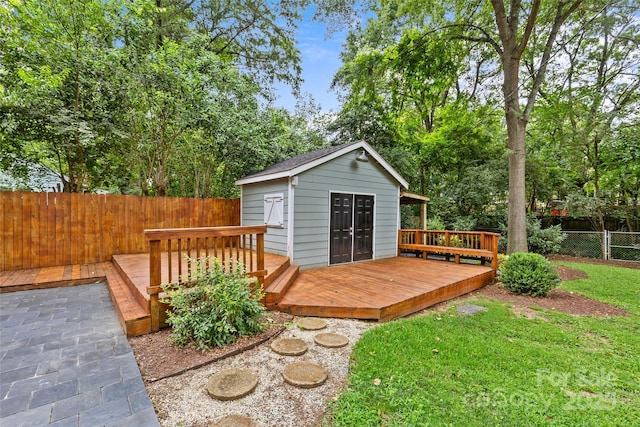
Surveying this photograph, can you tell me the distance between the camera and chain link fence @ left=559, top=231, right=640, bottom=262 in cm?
897

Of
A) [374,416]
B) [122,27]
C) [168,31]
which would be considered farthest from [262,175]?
[168,31]

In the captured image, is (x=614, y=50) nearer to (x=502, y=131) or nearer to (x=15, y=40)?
(x=502, y=131)

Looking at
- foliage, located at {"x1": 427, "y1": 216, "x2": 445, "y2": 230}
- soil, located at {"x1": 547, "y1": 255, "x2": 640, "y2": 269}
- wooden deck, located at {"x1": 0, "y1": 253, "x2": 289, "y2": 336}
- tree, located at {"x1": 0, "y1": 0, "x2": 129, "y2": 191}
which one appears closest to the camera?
wooden deck, located at {"x1": 0, "y1": 253, "x2": 289, "y2": 336}

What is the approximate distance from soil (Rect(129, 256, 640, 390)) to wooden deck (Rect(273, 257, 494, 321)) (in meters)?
0.24

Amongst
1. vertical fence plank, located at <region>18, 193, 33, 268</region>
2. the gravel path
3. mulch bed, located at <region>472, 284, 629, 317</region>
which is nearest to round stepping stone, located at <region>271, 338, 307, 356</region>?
the gravel path

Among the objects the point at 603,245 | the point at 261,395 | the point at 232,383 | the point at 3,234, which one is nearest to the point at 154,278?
the point at 232,383

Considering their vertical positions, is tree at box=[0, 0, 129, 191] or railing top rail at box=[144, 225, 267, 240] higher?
tree at box=[0, 0, 129, 191]

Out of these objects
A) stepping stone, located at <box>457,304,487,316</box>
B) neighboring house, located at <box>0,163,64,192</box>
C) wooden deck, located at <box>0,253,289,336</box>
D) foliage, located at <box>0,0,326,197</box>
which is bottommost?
stepping stone, located at <box>457,304,487,316</box>

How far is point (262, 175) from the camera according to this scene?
657 cm

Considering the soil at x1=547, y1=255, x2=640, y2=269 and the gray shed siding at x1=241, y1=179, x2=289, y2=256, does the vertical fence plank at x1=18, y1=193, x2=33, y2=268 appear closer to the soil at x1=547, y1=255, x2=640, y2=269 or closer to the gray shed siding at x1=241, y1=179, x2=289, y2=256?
the gray shed siding at x1=241, y1=179, x2=289, y2=256

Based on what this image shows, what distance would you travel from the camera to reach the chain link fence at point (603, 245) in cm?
897

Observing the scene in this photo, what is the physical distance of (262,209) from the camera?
22.4ft

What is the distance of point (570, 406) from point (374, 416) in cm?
153

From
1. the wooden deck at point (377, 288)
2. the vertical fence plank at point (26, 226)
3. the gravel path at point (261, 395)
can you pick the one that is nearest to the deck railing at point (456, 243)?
the wooden deck at point (377, 288)
